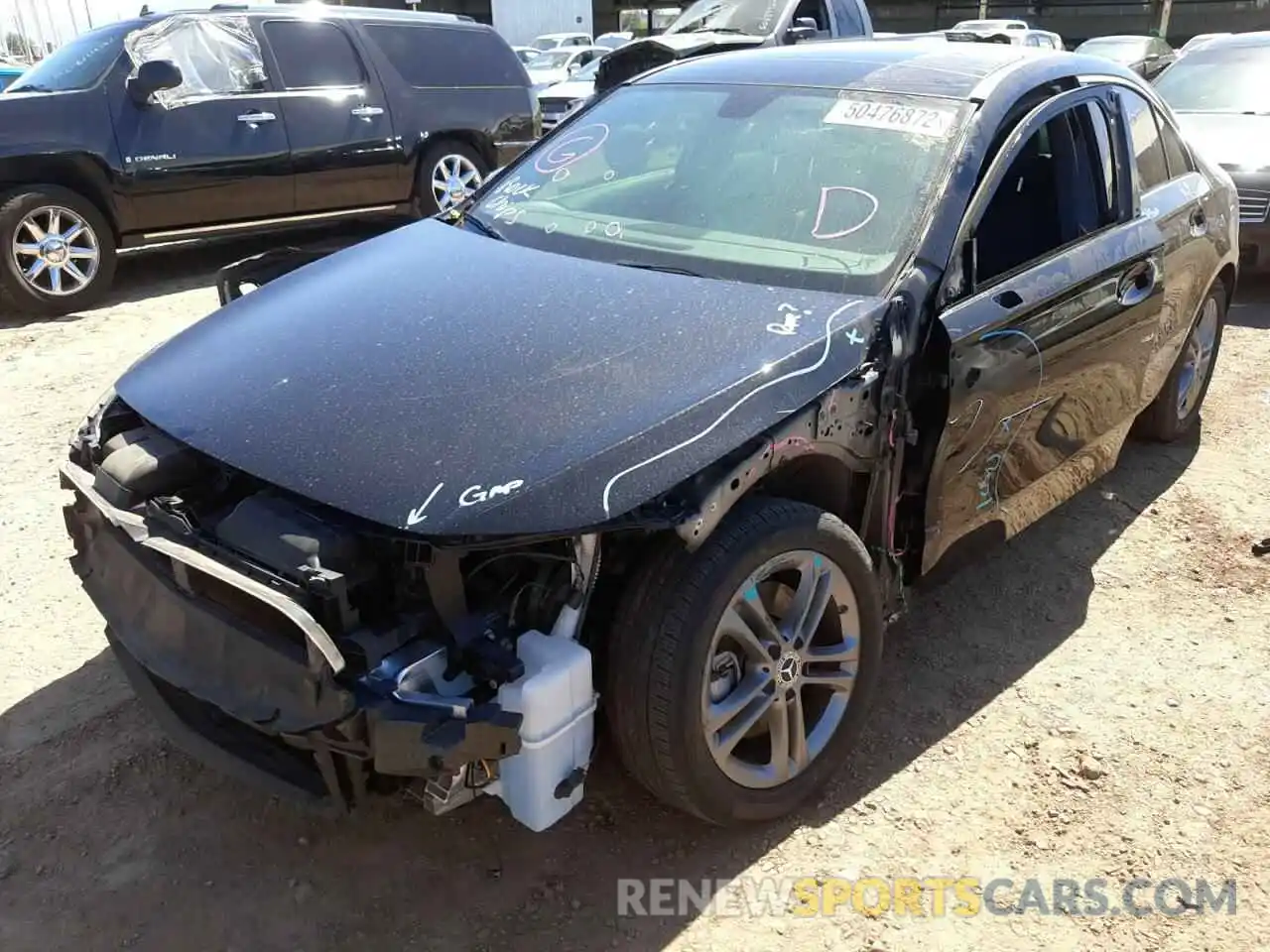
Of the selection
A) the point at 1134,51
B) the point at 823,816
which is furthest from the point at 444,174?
the point at 1134,51

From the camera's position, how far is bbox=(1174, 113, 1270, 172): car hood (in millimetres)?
7219

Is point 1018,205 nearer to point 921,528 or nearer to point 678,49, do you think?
point 921,528

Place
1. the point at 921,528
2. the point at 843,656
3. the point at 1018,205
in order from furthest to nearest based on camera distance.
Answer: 1. the point at 1018,205
2. the point at 921,528
3. the point at 843,656

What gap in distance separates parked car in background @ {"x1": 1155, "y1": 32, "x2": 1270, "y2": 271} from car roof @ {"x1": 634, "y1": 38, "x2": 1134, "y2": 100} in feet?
12.2

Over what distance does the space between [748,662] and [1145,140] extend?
273 cm

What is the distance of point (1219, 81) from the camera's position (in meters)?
8.38

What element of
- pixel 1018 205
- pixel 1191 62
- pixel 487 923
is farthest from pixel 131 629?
pixel 1191 62

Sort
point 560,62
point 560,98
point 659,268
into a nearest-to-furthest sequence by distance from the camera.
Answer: point 659,268 < point 560,98 < point 560,62

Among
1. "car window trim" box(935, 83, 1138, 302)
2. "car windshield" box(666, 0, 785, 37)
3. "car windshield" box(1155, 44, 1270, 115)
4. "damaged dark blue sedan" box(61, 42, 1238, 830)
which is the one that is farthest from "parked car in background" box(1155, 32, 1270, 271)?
"damaged dark blue sedan" box(61, 42, 1238, 830)

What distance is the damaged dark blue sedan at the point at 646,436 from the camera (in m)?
2.13

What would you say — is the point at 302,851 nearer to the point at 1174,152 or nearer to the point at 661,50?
the point at 1174,152

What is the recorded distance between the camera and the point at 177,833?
2643 mm

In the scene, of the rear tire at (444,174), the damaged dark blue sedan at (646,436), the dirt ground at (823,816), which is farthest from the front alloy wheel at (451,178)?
the dirt ground at (823,816)

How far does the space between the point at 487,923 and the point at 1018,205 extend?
256 centimetres
